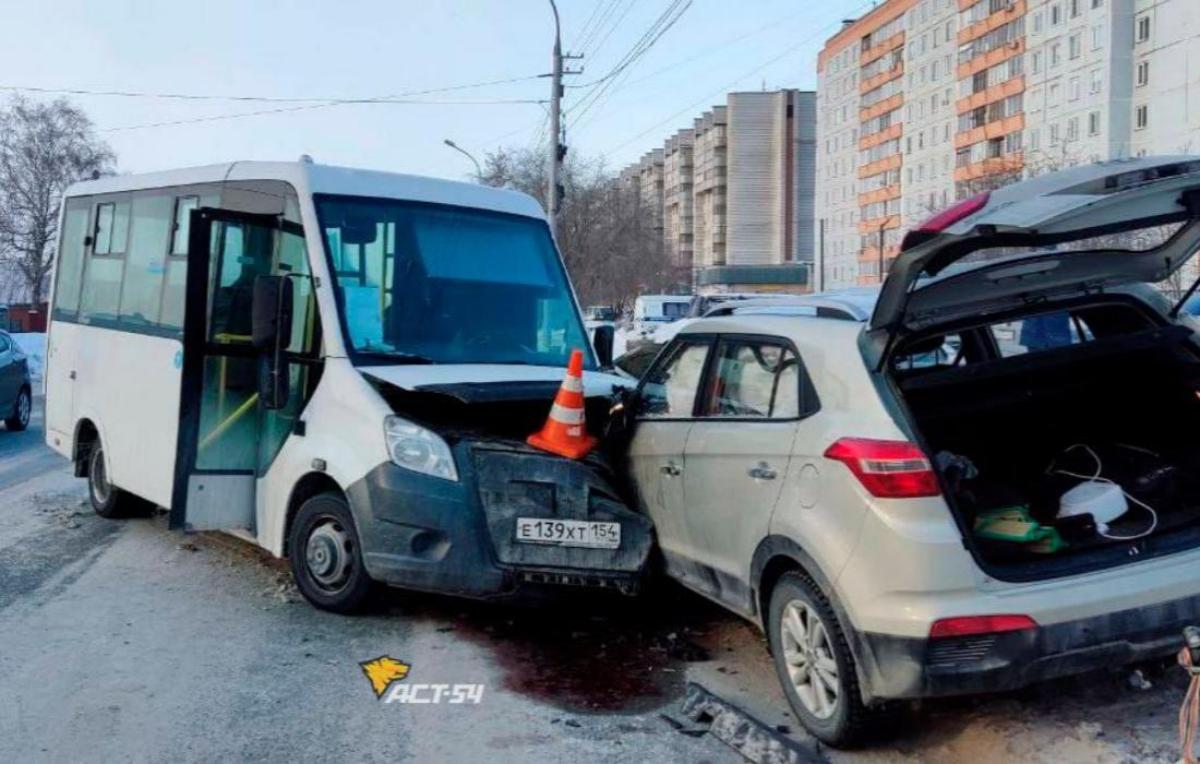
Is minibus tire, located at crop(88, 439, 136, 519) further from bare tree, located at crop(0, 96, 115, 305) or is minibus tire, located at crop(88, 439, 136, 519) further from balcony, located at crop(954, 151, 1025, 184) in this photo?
bare tree, located at crop(0, 96, 115, 305)

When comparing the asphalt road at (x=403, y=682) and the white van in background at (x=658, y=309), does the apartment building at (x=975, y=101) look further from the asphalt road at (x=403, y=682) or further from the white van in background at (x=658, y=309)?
A: the asphalt road at (x=403, y=682)

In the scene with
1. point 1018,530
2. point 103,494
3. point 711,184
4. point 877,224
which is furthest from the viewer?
point 711,184

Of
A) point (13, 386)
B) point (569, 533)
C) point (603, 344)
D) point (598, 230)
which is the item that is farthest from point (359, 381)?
point (598, 230)

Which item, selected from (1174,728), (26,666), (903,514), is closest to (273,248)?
(26,666)

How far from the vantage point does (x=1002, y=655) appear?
4.00 metres

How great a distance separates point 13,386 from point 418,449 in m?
12.4

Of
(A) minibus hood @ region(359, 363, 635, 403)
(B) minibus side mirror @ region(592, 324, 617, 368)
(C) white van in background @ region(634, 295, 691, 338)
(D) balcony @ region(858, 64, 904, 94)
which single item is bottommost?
(A) minibus hood @ region(359, 363, 635, 403)

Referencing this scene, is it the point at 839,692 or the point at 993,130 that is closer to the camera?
the point at 839,692

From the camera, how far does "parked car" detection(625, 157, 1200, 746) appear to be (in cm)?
405

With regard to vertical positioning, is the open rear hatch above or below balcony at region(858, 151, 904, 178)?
below

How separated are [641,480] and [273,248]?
278 cm

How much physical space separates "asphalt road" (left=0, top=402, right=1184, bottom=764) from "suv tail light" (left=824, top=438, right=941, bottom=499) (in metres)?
1.12

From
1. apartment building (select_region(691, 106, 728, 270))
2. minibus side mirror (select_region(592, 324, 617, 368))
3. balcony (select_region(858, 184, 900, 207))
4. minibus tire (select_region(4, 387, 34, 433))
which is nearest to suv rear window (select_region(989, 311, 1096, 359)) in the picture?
minibus side mirror (select_region(592, 324, 617, 368))

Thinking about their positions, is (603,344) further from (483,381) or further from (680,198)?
(680,198)
